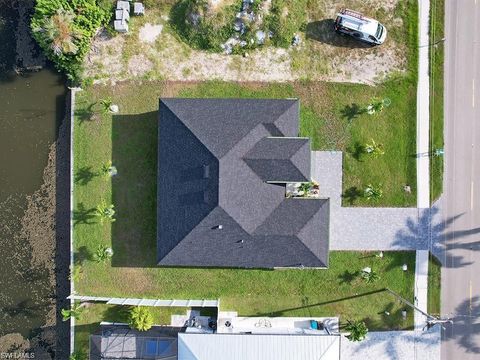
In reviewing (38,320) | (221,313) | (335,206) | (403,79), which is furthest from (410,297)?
(38,320)

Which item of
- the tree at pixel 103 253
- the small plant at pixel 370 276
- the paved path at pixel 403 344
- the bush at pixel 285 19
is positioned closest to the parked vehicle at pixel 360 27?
the bush at pixel 285 19

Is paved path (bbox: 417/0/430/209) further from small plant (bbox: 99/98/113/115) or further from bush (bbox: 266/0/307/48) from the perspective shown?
small plant (bbox: 99/98/113/115)

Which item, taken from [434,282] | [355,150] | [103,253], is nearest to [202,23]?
[355,150]

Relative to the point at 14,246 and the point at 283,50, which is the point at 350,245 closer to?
the point at 283,50

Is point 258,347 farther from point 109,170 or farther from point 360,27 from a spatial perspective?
point 360,27

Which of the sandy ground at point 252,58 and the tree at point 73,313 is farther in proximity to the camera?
the sandy ground at point 252,58

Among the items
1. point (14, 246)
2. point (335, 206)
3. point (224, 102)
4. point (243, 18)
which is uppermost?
point (243, 18)

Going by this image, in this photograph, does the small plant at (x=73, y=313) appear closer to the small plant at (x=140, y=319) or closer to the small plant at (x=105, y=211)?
the small plant at (x=140, y=319)
